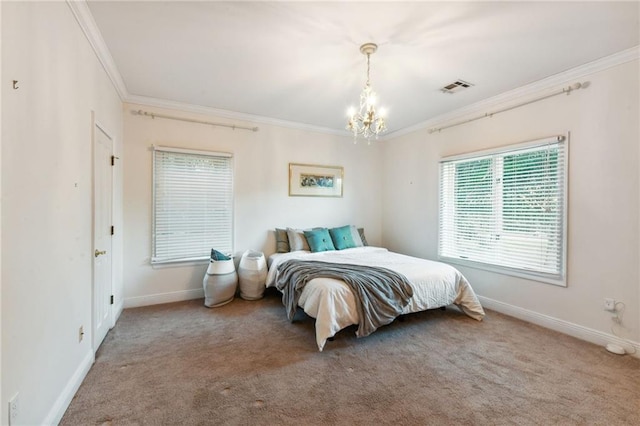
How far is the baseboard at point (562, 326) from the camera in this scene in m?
2.52

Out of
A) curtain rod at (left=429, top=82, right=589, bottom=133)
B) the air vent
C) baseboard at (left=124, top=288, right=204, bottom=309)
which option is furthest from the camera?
baseboard at (left=124, top=288, right=204, bottom=309)

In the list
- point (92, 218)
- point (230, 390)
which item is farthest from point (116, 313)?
point (230, 390)

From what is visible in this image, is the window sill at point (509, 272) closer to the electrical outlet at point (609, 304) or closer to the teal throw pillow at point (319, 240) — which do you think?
the electrical outlet at point (609, 304)

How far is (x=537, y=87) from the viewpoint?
10.2ft

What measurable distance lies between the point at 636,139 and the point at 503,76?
126cm

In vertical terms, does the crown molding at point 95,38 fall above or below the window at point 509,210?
above

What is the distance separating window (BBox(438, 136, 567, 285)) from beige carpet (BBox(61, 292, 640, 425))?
2.52ft

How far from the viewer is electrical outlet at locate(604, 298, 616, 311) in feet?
8.55

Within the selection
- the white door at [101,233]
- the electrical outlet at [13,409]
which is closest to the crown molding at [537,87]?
the white door at [101,233]

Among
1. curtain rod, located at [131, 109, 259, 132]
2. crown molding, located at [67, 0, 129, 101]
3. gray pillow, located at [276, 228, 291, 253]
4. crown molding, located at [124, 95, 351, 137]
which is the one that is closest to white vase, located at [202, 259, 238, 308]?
gray pillow, located at [276, 228, 291, 253]

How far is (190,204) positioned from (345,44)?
2.83 m

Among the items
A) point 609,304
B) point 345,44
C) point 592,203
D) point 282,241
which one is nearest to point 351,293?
point 282,241

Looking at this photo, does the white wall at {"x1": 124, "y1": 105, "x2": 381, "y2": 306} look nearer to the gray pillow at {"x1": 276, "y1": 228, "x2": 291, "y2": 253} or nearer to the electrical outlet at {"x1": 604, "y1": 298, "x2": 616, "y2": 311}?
the gray pillow at {"x1": 276, "y1": 228, "x2": 291, "y2": 253}

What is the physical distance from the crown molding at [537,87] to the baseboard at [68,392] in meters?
4.81
